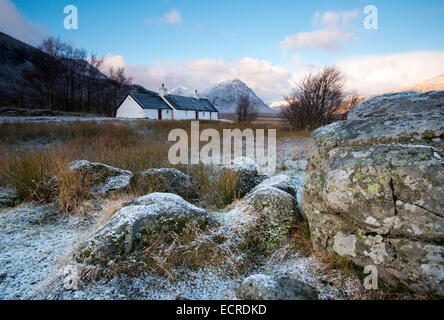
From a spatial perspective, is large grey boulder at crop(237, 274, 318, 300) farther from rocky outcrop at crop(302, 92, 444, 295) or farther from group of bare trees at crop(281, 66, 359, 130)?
group of bare trees at crop(281, 66, 359, 130)

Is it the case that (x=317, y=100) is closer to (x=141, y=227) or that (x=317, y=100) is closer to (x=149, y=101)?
(x=141, y=227)

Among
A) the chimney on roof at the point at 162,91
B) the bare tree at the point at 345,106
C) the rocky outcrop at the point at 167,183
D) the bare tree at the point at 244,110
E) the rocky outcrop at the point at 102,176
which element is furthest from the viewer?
the bare tree at the point at 244,110

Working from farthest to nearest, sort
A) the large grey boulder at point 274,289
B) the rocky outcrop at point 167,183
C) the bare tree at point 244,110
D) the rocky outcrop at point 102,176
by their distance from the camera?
the bare tree at point 244,110
the rocky outcrop at point 167,183
the rocky outcrop at point 102,176
the large grey boulder at point 274,289

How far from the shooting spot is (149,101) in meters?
32.2

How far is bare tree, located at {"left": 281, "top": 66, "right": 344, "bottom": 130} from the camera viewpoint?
16.3 m

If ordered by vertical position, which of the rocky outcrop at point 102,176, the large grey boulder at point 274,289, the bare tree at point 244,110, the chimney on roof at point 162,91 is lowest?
the large grey boulder at point 274,289

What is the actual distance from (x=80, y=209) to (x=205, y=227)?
1997mm

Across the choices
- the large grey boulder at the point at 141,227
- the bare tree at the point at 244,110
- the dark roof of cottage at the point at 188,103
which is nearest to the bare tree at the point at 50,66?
the dark roof of cottage at the point at 188,103

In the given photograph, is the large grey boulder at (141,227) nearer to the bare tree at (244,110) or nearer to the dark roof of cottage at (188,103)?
the dark roof of cottage at (188,103)

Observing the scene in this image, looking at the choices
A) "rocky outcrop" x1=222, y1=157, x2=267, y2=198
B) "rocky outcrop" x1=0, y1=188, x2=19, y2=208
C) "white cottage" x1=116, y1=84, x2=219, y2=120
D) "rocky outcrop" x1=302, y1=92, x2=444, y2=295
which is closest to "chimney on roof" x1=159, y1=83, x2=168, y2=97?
"white cottage" x1=116, y1=84, x2=219, y2=120

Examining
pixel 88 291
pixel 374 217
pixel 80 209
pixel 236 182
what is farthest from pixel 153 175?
pixel 374 217

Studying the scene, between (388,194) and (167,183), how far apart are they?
351cm

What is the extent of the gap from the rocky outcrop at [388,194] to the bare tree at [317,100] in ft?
50.4

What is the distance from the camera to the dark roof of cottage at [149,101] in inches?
1216
